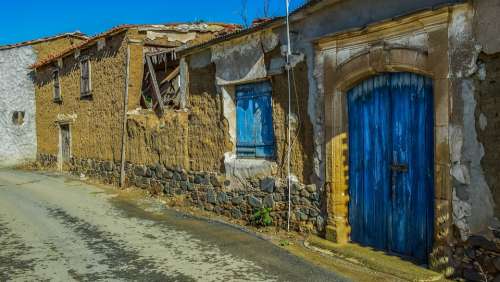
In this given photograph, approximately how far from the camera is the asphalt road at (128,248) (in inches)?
193

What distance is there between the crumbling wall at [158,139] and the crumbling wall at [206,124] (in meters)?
0.29

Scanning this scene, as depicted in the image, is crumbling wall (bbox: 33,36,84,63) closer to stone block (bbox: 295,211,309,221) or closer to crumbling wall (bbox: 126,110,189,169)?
crumbling wall (bbox: 126,110,189,169)

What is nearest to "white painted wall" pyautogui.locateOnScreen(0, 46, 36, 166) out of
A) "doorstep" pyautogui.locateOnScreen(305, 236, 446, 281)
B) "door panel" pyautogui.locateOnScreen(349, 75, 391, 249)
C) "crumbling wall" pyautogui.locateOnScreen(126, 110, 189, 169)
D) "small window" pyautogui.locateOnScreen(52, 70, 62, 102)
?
"small window" pyautogui.locateOnScreen(52, 70, 62, 102)

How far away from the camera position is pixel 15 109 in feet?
61.2

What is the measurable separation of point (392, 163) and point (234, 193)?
3241 millimetres

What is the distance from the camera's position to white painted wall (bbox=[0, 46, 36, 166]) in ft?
61.2

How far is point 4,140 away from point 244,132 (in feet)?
48.8

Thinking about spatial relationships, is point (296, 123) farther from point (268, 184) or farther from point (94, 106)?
point (94, 106)

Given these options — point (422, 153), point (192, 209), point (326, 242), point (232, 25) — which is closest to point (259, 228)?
point (326, 242)

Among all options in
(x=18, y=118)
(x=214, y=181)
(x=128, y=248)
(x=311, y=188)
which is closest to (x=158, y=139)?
(x=214, y=181)

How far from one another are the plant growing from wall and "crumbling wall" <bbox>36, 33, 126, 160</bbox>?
605 centimetres

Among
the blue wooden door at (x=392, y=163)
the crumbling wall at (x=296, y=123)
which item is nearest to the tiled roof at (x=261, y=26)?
the crumbling wall at (x=296, y=123)

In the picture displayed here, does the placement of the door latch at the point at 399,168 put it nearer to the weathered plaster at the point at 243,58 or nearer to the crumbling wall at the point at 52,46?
the weathered plaster at the point at 243,58

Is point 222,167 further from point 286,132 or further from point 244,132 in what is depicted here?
point 286,132
